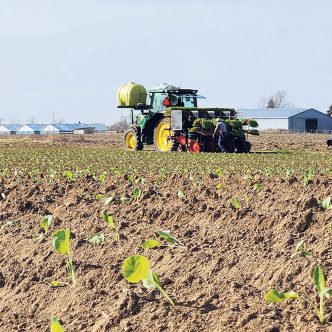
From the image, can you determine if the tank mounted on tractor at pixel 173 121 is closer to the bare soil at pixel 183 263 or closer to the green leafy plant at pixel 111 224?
the bare soil at pixel 183 263

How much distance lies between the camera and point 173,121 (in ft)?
77.6

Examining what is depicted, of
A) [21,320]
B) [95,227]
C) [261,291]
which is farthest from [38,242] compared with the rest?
[261,291]

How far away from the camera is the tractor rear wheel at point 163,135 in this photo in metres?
24.7

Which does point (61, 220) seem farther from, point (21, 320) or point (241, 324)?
point (241, 324)

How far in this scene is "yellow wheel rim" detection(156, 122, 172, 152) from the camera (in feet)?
81.3

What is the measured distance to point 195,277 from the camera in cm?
544

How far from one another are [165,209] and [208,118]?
55.1 ft

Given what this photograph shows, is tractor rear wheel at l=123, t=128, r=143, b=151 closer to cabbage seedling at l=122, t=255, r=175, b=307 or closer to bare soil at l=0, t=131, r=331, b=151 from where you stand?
bare soil at l=0, t=131, r=331, b=151

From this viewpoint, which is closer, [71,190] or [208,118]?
[71,190]

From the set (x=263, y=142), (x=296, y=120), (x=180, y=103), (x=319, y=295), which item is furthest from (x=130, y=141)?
(x=296, y=120)

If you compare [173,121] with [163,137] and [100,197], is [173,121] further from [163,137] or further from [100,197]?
[100,197]

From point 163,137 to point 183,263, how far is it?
64.3 ft

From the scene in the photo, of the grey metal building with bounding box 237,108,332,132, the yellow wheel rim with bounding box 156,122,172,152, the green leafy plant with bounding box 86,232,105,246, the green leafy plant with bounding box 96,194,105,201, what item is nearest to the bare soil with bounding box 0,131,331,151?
the yellow wheel rim with bounding box 156,122,172,152

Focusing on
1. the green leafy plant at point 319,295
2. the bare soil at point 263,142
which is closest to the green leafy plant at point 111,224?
the green leafy plant at point 319,295
